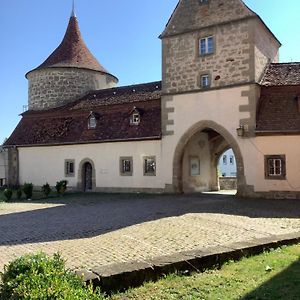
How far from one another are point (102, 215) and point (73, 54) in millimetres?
21129

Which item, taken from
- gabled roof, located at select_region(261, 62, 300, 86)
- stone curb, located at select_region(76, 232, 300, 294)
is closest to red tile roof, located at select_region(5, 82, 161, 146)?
gabled roof, located at select_region(261, 62, 300, 86)

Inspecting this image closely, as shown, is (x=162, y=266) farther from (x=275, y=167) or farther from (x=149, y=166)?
(x=149, y=166)

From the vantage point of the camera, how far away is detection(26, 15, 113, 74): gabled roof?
31578mm

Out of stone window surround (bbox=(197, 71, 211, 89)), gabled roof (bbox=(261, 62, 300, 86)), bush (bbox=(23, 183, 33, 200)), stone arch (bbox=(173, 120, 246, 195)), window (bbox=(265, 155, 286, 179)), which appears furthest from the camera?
bush (bbox=(23, 183, 33, 200))

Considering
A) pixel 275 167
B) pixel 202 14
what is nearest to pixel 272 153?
pixel 275 167

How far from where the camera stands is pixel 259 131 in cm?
1969

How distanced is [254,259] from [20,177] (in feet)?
82.8

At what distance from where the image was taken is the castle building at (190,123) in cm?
1989

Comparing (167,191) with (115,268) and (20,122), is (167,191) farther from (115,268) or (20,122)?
(115,268)

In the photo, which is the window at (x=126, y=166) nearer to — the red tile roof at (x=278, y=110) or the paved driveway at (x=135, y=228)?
the paved driveway at (x=135, y=228)

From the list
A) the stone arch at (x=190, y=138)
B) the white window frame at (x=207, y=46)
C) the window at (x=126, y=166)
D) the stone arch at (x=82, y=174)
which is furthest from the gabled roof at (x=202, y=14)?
the stone arch at (x=82, y=174)

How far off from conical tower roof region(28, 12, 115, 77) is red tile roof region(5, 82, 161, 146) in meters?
3.03

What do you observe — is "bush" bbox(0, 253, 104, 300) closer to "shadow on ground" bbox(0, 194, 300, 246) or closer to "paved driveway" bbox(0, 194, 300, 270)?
"paved driveway" bbox(0, 194, 300, 270)

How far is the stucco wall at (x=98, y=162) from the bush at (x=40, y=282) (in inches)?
722
